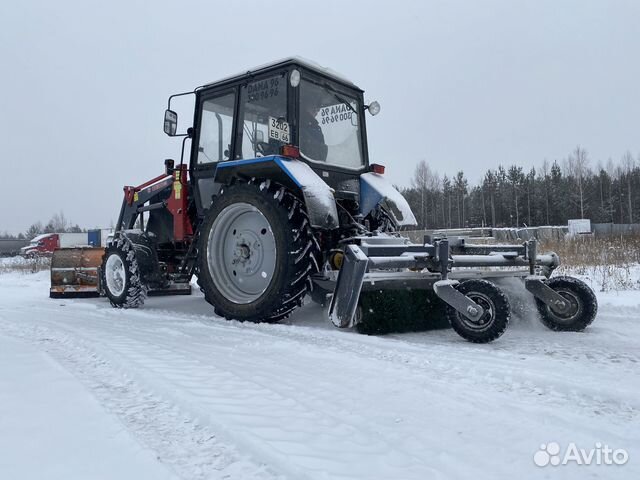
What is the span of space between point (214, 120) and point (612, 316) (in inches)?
181

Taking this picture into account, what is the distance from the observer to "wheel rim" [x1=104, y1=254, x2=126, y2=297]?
21.0ft

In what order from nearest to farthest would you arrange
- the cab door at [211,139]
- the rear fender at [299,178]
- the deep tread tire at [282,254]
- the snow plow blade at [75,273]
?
the rear fender at [299,178] → the deep tread tire at [282,254] → the cab door at [211,139] → the snow plow blade at [75,273]

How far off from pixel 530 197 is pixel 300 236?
178 ft

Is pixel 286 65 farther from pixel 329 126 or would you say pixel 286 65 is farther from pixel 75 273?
pixel 75 273

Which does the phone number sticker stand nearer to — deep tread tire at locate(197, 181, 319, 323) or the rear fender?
the rear fender

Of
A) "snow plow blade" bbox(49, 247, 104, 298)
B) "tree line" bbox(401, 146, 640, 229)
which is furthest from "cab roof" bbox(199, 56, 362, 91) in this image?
"tree line" bbox(401, 146, 640, 229)

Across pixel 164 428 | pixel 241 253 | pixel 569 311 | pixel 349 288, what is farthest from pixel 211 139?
pixel 164 428

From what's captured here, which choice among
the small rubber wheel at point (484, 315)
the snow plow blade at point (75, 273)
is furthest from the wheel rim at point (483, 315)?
the snow plow blade at point (75, 273)

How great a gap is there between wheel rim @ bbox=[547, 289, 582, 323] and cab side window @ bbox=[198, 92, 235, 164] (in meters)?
3.61

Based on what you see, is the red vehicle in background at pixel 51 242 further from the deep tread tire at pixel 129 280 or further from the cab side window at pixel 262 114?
the cab side window at pixel 262 114

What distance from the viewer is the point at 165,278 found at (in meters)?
6.08

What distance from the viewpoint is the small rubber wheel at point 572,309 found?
155 inches

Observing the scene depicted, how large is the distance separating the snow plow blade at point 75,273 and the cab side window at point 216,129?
133 inches

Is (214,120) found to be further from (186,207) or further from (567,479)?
(567,479)
